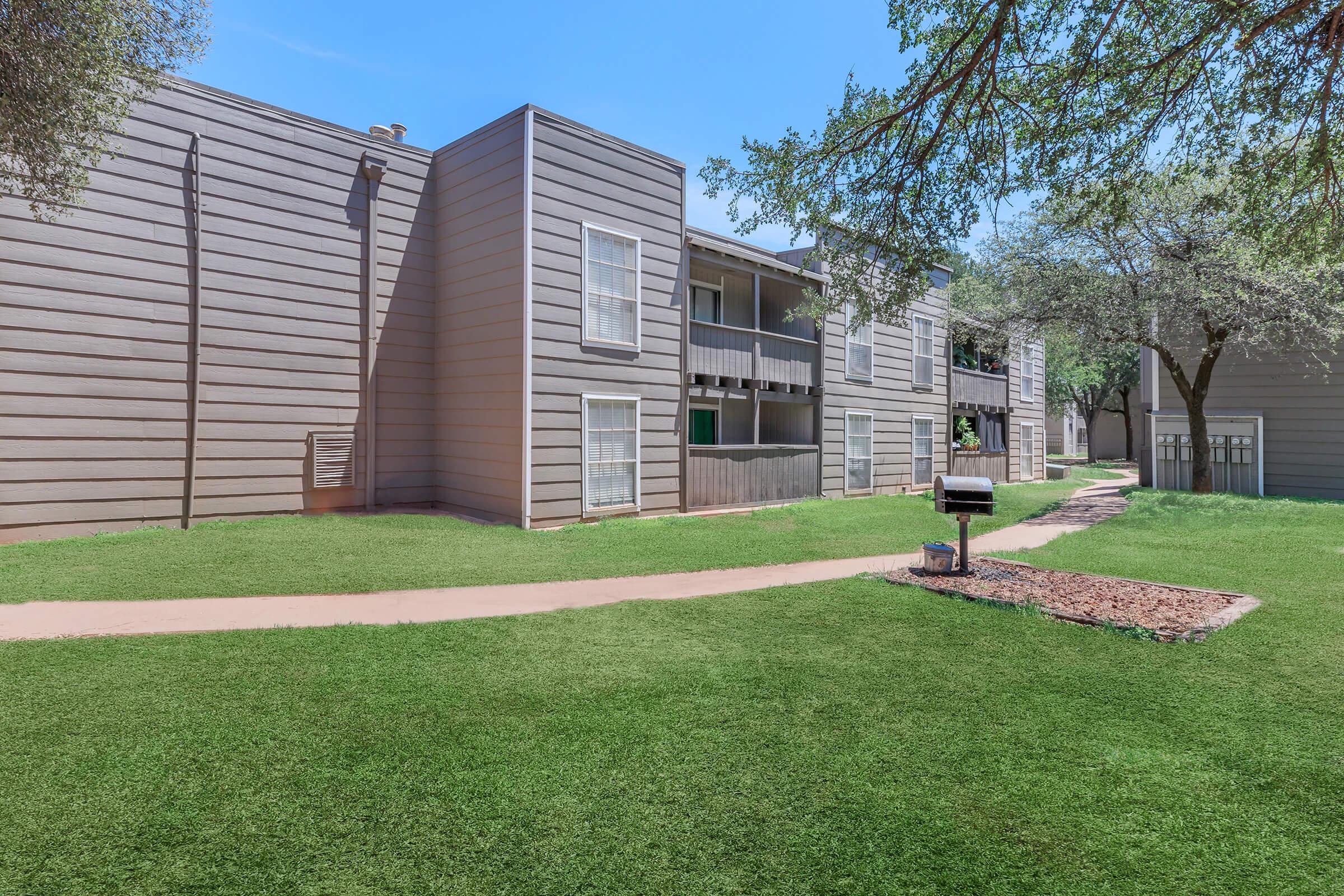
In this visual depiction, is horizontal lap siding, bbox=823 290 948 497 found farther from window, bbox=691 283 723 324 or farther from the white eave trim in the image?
window, bbox=691 283 723 324

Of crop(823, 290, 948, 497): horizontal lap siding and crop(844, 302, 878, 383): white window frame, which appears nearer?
crop(823, 290, 948, 497): horizontal lap siding

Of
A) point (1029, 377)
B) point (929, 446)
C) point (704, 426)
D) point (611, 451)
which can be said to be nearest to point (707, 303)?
point (704, 426)

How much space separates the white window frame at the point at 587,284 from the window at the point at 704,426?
3553mm

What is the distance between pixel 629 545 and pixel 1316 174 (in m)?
8.17

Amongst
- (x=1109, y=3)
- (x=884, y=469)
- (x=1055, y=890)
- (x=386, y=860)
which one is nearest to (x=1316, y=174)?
(x=1109, y=3)

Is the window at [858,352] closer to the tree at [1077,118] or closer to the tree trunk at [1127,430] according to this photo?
the tree at [1077,118]

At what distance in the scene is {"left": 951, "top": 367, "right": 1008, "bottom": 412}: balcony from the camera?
2144cm

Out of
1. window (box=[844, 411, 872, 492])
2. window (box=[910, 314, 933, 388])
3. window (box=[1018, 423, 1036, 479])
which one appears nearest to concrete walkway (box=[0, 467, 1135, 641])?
window (box=[844, 411, 872, 492])

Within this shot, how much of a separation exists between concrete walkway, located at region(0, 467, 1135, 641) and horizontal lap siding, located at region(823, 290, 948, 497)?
8663mm

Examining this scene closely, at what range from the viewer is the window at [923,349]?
19500mm

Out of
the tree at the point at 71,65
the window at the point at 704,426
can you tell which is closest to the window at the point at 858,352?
the window at the point at 704,426

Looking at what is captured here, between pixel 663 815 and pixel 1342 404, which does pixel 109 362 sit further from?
pixel 1342 404

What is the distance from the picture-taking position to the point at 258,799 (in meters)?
2.79

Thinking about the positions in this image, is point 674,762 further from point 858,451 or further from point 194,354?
point 858,451
